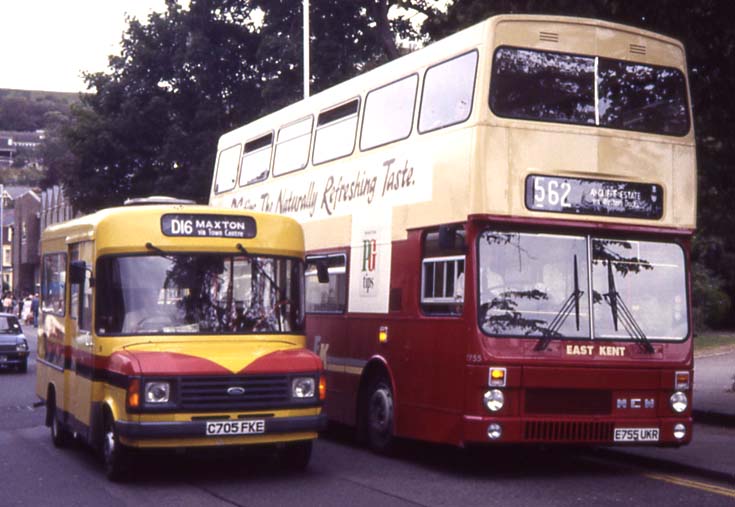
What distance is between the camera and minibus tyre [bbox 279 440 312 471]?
42.5 feet

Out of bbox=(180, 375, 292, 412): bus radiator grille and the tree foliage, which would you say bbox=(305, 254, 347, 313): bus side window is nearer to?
bbox=(180, 375, 292, 412): bus radiator grille

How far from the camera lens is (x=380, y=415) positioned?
14438 mm

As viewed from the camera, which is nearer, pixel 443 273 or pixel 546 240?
pixel 546 240

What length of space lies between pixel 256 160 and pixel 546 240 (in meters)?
8.12

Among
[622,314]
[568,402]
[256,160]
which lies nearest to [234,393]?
[568,402]

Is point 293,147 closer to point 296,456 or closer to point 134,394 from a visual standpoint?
point 296,456

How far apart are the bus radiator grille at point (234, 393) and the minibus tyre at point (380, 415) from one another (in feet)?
7.55

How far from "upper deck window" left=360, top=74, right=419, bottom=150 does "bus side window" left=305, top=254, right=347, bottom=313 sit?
155 cm

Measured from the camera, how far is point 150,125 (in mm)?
44250

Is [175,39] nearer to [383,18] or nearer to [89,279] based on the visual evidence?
[383,18]

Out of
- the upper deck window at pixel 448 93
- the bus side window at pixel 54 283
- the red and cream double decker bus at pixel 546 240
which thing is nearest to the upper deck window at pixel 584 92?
the red and cream double decker bus at pixel 546 240

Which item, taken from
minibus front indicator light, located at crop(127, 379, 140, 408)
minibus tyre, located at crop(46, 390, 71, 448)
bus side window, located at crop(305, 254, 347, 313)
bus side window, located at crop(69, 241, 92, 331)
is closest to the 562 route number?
bus side window, located at crop(305, 254, 347, 313)

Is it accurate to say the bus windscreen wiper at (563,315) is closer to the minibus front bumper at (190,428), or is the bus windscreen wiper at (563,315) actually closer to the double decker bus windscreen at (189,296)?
the minibus front bumper at (190,428)

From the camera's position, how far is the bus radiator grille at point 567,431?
12.1m
